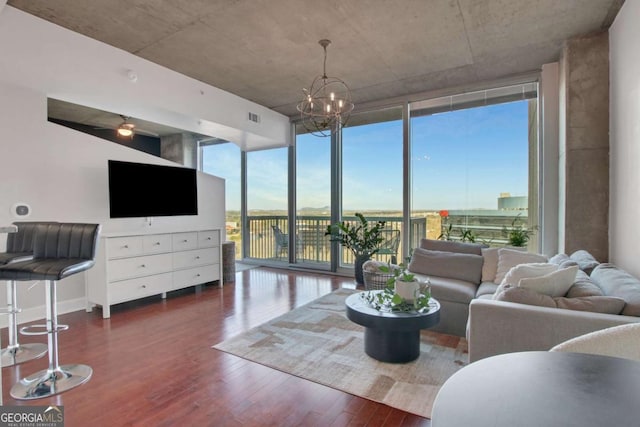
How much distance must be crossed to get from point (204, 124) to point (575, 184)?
479 cm

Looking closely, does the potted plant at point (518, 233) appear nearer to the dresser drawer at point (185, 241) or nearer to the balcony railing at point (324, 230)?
the balcony railing at point (324, 230)

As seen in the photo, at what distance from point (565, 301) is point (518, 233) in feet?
9.02

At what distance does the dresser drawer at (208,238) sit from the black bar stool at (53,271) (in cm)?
224

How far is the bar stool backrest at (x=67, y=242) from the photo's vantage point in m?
2.52

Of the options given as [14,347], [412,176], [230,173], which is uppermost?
[230,173]

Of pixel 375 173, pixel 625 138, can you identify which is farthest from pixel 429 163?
pixel 625 138

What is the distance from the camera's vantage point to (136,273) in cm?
398

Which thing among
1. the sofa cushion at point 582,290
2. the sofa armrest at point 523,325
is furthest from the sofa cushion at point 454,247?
the sofa armrest at point 523,325

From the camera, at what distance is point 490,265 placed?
11.8ft

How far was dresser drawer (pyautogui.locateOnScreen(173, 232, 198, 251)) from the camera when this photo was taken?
4461 mm

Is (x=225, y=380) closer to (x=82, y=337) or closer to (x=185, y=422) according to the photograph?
(x=185, y=422)

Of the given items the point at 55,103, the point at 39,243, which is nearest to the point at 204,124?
the point at 55,103

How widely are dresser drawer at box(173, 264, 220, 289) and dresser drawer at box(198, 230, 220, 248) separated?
32 centimetres

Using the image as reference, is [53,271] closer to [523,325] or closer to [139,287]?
[139,287]
